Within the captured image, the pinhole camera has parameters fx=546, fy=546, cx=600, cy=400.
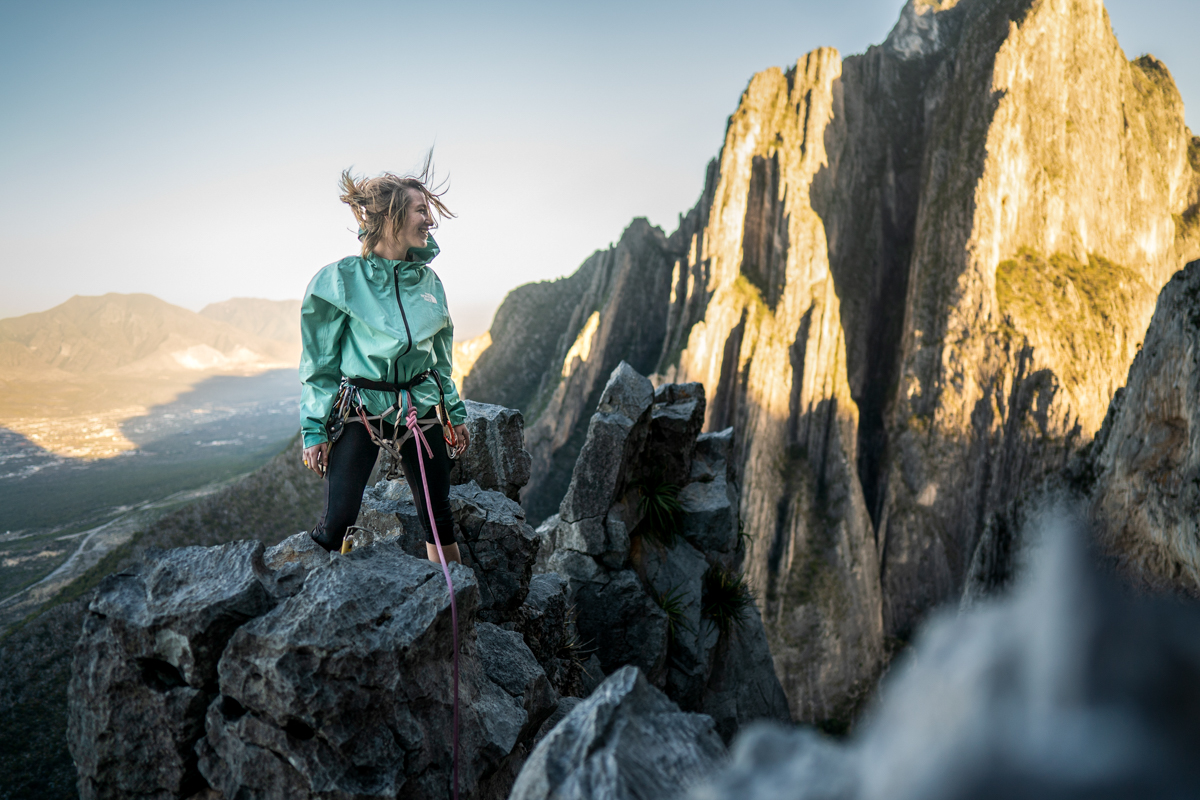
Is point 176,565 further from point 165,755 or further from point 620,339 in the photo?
point 620,339

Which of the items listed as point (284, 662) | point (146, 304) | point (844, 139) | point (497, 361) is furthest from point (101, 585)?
point (146, 304)

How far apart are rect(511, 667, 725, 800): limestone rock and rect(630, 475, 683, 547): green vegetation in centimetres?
772

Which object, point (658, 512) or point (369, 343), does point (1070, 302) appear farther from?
point (369, 343)

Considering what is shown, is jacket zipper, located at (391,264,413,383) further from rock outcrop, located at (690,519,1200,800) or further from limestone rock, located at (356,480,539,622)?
rock outcrop, located at (690,519,1200,800)

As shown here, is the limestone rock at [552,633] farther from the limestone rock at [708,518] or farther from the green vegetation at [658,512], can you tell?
the limestone rock at [708,518]

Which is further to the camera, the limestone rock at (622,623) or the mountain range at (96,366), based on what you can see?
the mountain range at (96,366)

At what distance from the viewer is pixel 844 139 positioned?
50.6m

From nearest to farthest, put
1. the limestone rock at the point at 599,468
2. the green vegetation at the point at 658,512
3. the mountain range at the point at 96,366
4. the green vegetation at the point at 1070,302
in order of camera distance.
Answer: the limestone rock at the point at 599,468 → the green vegetation at the point at 658,512 → the green vegetation at the point at 1070,302 → the mountain range at the point at 96,366

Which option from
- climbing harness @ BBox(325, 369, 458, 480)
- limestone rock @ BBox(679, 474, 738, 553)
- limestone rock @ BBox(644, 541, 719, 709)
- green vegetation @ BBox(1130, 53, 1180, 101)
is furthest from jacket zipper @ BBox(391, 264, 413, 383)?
green vegetation @ BBox(1130, 53, 1180, 101)

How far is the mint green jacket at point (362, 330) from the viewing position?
3.70 meters

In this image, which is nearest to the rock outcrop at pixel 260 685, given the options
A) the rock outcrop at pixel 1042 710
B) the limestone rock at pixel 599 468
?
the rock outcrop at pixel 1042 710

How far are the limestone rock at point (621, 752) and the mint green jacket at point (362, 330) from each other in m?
2.51

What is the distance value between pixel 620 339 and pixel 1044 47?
43039 mm

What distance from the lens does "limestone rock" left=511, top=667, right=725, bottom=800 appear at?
65.9 inches
